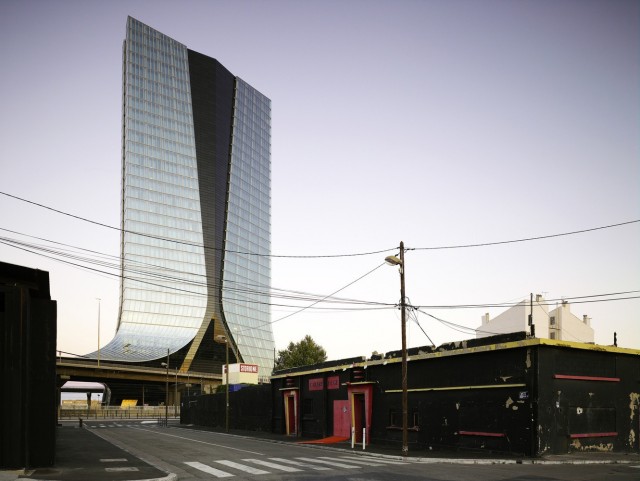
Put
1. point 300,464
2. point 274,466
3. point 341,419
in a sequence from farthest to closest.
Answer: point 341,419, point 300,464, point 274,466

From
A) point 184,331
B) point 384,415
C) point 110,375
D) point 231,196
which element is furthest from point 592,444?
point 231,196

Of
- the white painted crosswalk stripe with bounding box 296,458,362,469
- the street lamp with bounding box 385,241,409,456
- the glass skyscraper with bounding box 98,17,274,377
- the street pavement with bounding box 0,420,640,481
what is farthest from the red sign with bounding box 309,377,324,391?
the glass skyscraper with bounding box 98,17,274,377

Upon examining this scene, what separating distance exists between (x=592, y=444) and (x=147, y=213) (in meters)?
166

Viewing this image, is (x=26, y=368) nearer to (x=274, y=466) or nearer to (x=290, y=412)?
(x=274, y=466)

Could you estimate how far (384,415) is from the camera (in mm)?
32656

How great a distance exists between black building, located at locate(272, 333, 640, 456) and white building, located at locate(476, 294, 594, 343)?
57296mm

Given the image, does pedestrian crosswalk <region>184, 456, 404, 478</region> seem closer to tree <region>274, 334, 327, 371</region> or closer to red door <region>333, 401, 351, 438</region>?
red door <region>333, 401, 351, 438</region>

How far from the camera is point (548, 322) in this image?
8769cm

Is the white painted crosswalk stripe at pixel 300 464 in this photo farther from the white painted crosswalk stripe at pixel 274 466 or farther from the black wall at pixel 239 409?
the black wall at pixel 239 409

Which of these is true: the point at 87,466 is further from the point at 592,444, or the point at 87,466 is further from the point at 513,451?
the point at 592,444

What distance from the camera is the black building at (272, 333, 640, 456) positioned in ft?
76.8

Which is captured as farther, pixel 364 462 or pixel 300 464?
pixel 364 462

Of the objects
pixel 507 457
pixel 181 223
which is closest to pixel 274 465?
pixel 507 457

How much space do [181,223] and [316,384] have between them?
145678 millimetres
